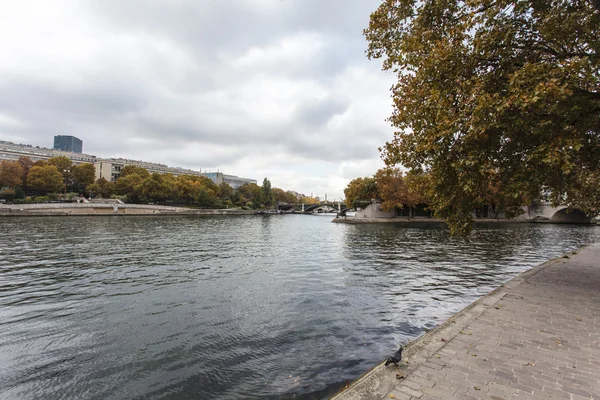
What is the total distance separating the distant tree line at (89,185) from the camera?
79.8 m

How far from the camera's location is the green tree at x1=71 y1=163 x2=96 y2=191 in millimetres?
95875

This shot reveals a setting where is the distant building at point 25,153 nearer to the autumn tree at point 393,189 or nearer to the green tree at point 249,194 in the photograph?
the green tree at point 249,194

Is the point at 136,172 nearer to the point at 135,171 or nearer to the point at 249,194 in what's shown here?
the point at 135,171

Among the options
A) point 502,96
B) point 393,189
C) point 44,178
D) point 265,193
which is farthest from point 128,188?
point 502,96

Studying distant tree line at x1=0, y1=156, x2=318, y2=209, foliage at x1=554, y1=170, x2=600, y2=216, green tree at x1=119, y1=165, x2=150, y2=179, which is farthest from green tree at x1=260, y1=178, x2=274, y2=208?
foliage at x1=554, y1=170, x2=600, y2=216

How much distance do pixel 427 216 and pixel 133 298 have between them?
285ft

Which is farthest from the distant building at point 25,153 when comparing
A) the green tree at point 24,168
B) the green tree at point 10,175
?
the green tree at point 10,175

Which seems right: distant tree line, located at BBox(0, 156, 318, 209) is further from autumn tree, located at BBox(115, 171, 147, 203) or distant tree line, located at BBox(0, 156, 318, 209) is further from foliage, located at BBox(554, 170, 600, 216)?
foliage, located at BBox(554, 170, 600, 216)

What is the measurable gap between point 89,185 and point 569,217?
134486 millimetres

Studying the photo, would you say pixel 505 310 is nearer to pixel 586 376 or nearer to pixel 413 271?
pixel 586 376

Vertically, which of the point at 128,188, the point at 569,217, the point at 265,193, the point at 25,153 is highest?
the point at 25,153

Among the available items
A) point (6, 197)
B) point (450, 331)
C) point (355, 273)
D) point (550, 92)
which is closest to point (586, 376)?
point (450, 331)

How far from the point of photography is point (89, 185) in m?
95.8

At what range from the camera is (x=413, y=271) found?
15.9 m
